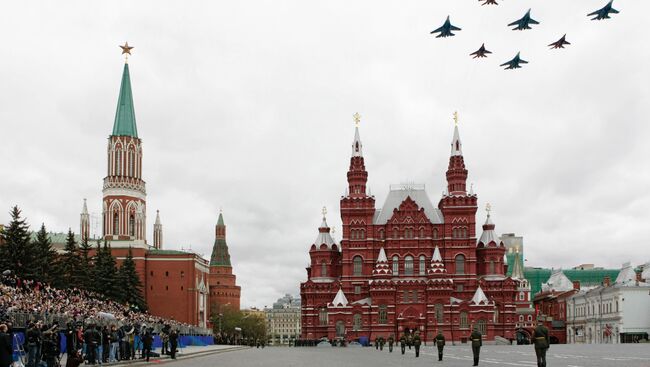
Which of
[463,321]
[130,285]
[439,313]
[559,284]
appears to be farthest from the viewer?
[559,284]

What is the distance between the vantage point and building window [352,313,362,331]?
10644 cm

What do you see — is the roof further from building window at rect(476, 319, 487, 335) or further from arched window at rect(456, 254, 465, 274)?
building window at rect(476, 319, 487, 335)

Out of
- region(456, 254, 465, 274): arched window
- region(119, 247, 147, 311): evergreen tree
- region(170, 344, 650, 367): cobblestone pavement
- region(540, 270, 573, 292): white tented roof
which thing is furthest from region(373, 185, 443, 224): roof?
region(170, 344, 650, 367): cobblestone pavement

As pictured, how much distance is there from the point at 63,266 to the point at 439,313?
154 ft

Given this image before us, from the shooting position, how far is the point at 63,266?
8400 cm

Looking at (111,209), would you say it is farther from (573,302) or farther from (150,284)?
(573,302)

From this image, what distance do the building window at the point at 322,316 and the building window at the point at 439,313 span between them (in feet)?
47.5

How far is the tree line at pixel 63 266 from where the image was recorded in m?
71.6

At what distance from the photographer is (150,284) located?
398 feet

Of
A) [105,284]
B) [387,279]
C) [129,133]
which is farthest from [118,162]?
[387,279]

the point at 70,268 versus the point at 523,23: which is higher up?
the point at 523,23

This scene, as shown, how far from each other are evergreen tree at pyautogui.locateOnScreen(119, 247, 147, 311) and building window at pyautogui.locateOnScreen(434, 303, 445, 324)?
36.8m

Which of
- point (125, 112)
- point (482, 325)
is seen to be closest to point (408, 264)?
point (482, 325)

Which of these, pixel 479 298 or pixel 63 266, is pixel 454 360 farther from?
pixel 479 298
